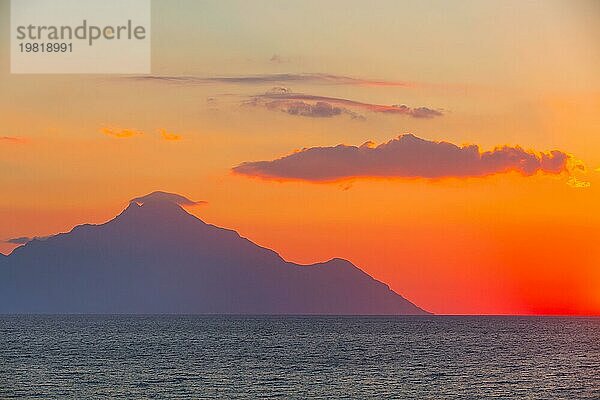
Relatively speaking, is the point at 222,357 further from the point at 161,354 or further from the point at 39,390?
the point at 39,390

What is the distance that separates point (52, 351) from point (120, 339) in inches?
1294

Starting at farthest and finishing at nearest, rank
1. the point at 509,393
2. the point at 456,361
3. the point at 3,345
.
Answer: the point at 3,345 < the point at 456,361 < the point at 509,393

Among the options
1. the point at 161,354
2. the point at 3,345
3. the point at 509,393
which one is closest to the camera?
the point at 509,393

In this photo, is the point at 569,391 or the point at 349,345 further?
the point at 349,345

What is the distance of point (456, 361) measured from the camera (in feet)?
328

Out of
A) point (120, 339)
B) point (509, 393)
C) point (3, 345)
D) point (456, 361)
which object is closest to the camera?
point (509, 393)

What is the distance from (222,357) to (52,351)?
23081 millimetres

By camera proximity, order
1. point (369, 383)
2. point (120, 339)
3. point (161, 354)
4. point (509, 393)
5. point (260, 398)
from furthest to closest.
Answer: point (120, 339)
point (161, 354)
point (369, 383)
point (509, 393)
point (260, 398)

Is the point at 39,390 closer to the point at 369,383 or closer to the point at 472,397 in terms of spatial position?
the point at 369,383

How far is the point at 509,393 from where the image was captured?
70.6 m

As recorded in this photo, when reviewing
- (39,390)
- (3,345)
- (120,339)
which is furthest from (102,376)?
(120,339)

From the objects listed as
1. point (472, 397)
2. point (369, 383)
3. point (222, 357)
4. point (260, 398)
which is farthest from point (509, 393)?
point (222, 357)

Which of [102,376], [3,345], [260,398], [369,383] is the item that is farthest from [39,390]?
[3,345]

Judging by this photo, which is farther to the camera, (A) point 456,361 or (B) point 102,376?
(A) point 456,361
